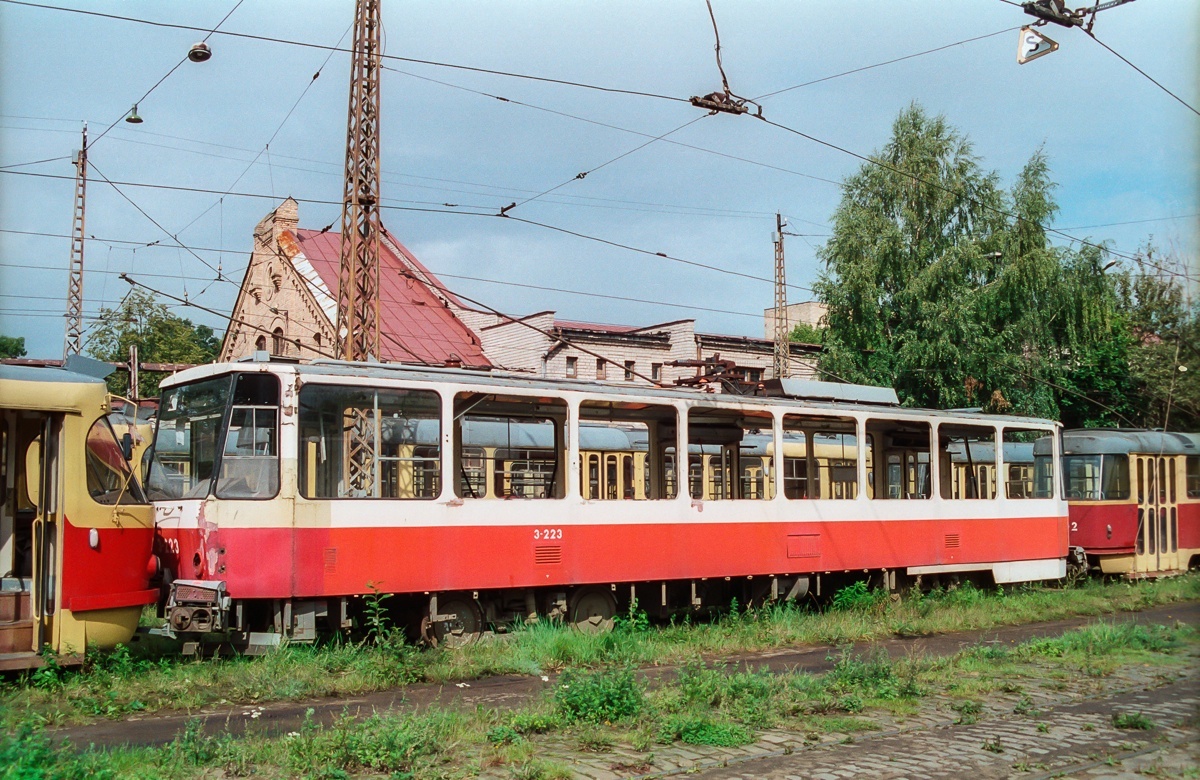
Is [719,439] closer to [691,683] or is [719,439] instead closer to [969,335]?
[691,683]

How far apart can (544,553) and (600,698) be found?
440 centimetres

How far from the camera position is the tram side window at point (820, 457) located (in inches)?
595

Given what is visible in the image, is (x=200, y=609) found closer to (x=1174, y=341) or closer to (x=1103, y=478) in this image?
(x=1174, y=341)

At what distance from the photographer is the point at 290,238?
127 feet

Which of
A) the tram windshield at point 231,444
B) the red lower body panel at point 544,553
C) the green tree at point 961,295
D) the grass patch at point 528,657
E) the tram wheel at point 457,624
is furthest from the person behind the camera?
the green tree at point 961,295

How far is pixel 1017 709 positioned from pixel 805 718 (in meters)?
1.89

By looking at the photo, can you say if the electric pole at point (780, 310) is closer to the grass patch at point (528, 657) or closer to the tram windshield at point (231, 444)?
the grass patch at point (528, 657)

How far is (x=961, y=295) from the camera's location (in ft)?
97.6

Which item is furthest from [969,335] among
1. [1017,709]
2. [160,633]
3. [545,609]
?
[160,633]

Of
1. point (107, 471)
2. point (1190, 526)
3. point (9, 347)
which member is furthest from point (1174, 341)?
point (9, 347)

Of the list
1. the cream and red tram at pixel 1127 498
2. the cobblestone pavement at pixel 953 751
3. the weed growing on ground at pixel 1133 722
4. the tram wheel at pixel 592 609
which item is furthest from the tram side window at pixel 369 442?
the cream and red tram at pixel 1127 498

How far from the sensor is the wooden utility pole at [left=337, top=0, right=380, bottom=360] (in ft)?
54.5

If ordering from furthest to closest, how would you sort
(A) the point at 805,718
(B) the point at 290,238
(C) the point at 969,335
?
(B) the point at 290,238 < (C) the point at 969,335 < (A) the point at 805,718

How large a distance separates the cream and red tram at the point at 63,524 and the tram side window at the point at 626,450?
16.7ft
